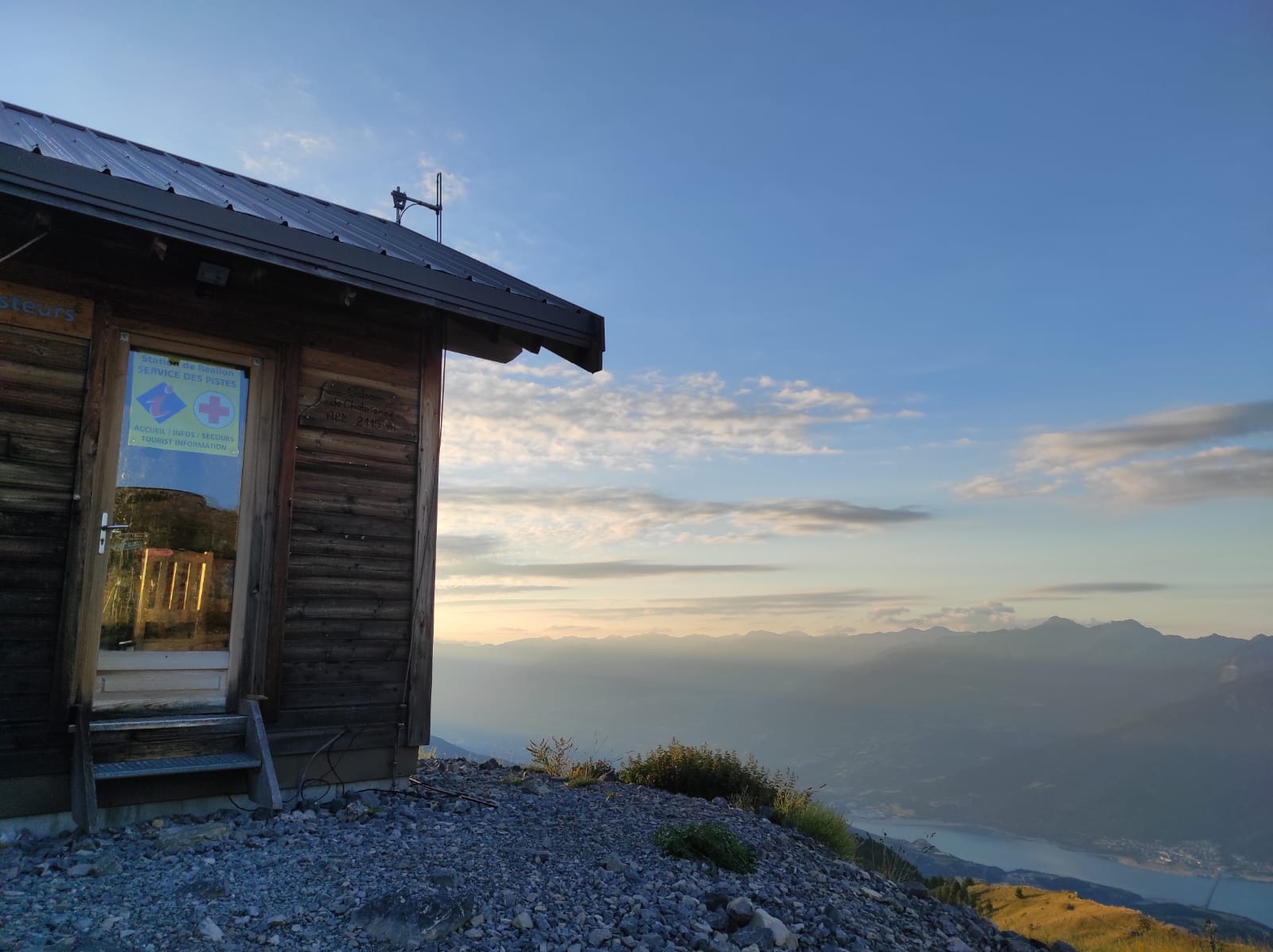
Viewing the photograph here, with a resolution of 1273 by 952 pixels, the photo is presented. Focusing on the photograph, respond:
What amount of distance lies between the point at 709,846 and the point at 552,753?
4247mm

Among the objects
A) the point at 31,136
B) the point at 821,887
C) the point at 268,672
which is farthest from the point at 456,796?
the point at 31,136

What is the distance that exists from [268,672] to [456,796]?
178 cm

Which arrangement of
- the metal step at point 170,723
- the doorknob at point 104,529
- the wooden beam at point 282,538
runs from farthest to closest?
the wooden beam at point 282,538 < the doorknob at point 104,529 < the metal step at point 170,723

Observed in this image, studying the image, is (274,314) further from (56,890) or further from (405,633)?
(56,890)

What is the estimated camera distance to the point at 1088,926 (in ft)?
31.5

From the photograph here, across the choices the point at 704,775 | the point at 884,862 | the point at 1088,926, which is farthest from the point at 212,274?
the point at 1088,926

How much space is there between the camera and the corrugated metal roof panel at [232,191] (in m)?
5.27

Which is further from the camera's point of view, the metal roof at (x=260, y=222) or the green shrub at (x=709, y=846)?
the green shrub at (x=709, y=846)

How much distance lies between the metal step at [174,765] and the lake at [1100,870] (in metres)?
90.9

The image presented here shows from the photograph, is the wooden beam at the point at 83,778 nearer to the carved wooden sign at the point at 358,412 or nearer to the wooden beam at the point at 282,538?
the wooden beam at the point at 282,538

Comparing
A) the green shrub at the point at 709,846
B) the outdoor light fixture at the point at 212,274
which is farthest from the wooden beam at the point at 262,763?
the outdoor light fixture at the point at 212,274

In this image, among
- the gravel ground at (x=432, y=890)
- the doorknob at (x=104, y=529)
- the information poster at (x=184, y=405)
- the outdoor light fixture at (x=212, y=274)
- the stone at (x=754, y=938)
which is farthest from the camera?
the information poster at (x=184, y=405)

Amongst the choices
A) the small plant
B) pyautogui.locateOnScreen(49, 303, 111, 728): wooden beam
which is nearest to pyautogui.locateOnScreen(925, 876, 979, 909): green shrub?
the small plant

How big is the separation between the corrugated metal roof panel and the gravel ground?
387 cm
